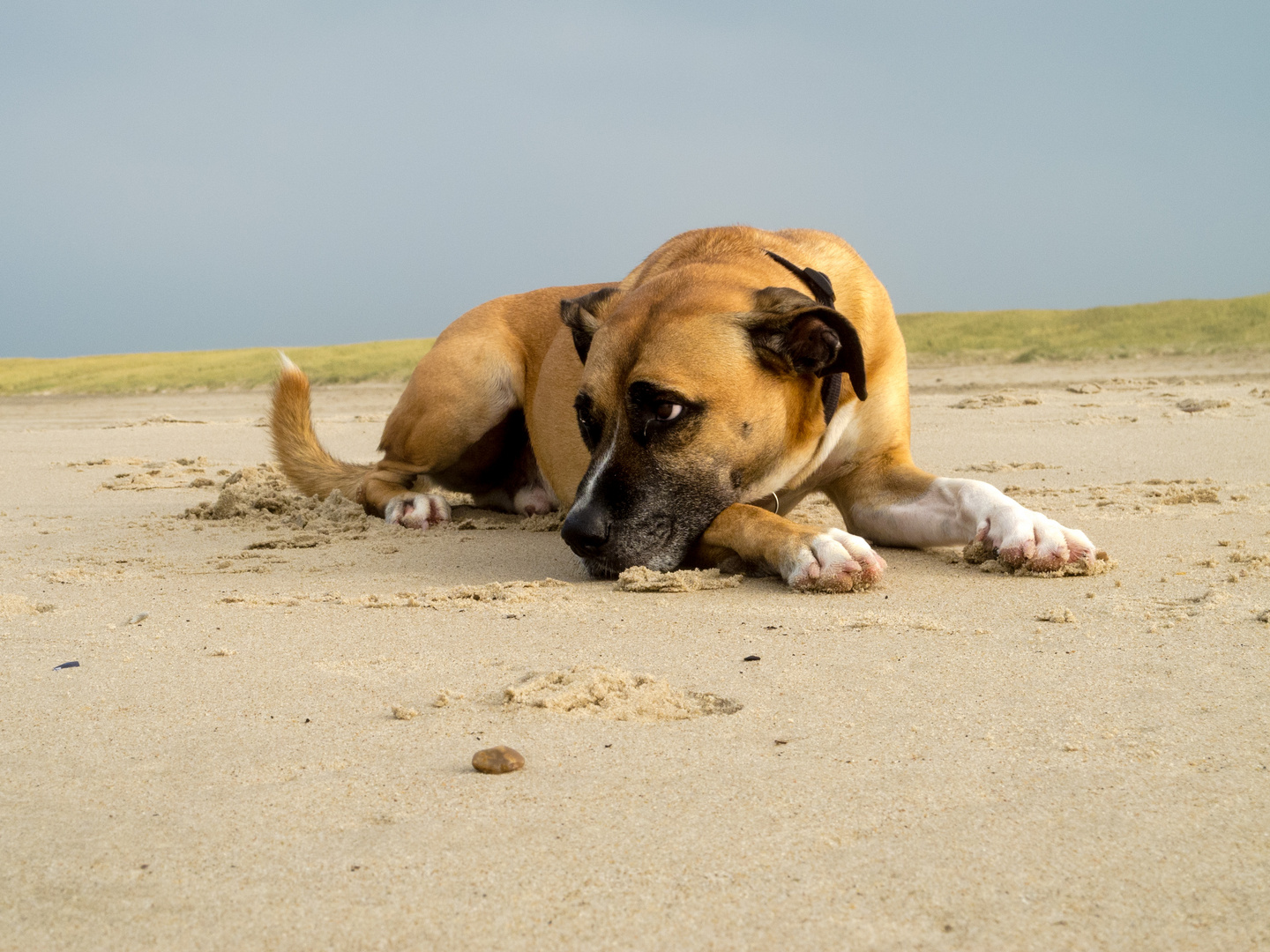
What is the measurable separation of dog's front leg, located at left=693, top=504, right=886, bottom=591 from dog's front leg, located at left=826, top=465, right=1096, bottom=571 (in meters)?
0.41

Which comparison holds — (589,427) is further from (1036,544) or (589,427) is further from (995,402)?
(995,402)

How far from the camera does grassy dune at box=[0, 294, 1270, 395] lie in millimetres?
16609

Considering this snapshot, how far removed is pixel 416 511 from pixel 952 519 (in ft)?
7.27

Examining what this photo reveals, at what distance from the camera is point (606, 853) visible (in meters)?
1.32

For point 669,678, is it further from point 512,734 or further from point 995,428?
point 995,428

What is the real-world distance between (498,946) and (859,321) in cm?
278

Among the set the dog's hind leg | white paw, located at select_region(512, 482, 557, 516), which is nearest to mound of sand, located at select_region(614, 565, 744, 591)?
the dog's hind leg

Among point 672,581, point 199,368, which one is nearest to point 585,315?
point 672,581

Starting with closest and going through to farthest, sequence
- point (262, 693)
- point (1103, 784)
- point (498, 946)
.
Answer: point (498, 946)
point (1103, 784)
point (262, 693)

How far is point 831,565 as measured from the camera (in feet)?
9.11

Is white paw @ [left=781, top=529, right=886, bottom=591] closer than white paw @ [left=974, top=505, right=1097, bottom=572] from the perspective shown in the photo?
Yes

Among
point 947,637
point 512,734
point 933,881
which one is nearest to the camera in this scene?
point 933,881

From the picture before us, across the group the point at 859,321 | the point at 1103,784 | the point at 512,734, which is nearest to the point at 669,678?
the point at 512,734

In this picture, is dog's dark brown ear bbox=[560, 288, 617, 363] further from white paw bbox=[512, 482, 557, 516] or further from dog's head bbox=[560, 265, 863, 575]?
white paw bbox=[512, 482, 557, 516]
